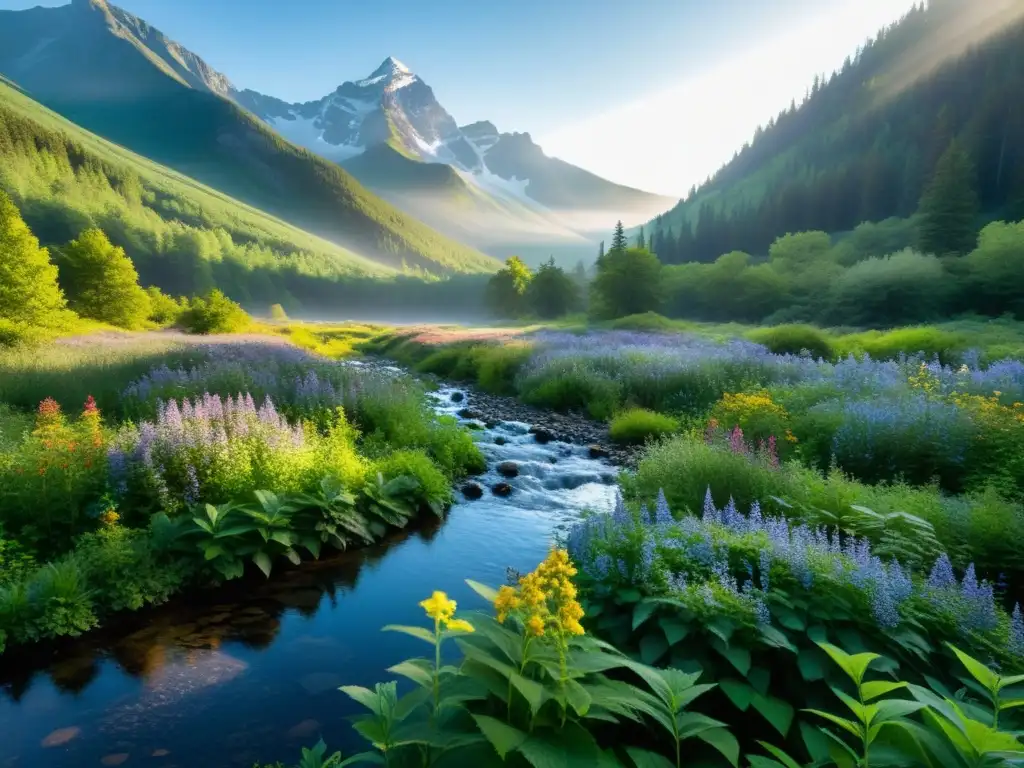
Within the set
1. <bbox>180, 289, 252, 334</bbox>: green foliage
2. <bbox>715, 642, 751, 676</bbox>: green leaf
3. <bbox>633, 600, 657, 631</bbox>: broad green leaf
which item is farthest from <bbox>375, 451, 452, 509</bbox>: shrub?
<bbox>180, 289, 252, 334</bbox>: green foliage

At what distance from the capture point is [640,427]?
15164 millimetres

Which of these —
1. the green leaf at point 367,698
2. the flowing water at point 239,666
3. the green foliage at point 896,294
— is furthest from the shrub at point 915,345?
the green leaf at point 367,698

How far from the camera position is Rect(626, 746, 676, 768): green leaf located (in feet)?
9.99

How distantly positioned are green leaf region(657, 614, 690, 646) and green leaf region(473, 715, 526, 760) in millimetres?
1782

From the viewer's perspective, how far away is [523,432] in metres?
16.3

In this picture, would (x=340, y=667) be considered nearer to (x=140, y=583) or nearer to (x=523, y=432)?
(x=140, y=583)

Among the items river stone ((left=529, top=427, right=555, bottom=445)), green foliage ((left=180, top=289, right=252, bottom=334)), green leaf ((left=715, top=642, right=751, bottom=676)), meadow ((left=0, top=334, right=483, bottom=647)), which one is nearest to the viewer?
green leaf ((left=715, top=642, right=751, bottom=676))

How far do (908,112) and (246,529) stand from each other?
155586 millimetres

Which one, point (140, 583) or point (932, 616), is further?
point (140, 583)

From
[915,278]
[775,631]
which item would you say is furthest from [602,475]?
[915,278]

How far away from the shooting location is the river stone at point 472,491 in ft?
37.5

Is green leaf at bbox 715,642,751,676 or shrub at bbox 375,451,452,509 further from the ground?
green leaf at bbox 715,642,751,676

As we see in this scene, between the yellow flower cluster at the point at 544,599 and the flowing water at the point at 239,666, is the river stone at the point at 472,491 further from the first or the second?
the yellow flower cluster at the point at 544,599

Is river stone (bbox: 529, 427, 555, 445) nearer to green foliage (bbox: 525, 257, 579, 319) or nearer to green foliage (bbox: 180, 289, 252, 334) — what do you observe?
green foliage (bbox: 180, 289, 252, 334)
